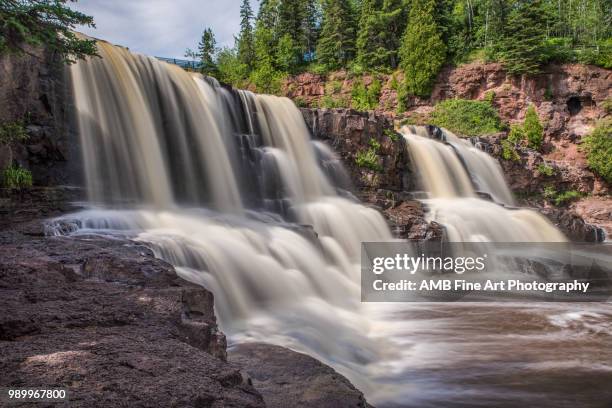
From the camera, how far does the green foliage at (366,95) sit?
109 ft

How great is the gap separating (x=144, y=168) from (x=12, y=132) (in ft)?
10.1

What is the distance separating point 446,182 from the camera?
1792 centimetres

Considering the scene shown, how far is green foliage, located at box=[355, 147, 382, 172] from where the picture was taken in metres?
16.3

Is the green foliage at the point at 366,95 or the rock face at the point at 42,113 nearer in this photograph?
the rock face at the point at 42,113

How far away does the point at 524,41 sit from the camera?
27.5m

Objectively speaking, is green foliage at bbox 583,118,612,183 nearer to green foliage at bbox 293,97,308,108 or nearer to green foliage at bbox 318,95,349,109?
green foliage at bbox 318,95,349,109

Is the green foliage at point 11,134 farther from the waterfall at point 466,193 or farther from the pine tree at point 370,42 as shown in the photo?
the pine tree at point 370,42

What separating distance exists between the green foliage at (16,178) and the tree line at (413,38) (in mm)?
28163

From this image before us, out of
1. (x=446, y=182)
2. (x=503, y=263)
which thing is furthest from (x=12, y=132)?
(x=446, y=182)

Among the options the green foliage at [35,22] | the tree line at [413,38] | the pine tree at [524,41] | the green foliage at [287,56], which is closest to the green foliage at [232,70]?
the tree line at [413,38]

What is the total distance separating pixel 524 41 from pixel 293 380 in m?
30.7

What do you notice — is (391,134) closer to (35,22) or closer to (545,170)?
(545,170)

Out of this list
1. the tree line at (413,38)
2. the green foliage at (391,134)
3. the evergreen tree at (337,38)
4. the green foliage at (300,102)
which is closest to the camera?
the green foliage at (391,134)

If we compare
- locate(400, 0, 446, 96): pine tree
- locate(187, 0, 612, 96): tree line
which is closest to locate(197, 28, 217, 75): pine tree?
locate(187, 0, 612, 96): tree line
